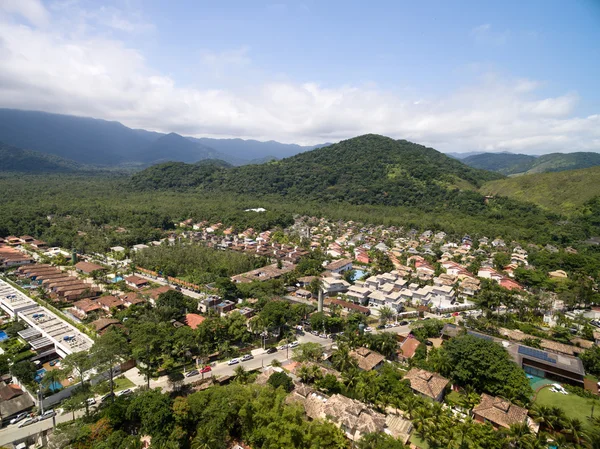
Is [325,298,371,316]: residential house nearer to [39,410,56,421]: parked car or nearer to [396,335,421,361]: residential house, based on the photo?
[396,335,421,361]: residential house

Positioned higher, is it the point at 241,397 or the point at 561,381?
the point at 241,397

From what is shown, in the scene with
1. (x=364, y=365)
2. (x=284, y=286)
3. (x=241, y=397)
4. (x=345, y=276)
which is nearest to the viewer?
(x=241, y=397)

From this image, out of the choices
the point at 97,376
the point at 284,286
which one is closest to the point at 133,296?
the point at 97,376

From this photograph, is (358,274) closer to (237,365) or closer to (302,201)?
(237,365)

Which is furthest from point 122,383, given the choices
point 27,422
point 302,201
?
point 302,201

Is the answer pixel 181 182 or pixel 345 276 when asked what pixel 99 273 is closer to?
pixel 345 276

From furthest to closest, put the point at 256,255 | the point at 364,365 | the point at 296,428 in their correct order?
the point at 256,255, the point at 364,365, the point at 296,428

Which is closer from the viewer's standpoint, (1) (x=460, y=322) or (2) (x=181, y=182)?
(1) (x=460, y=322)
